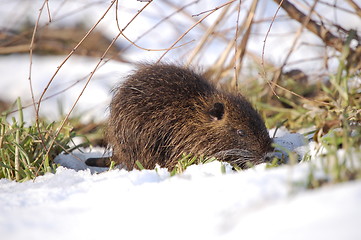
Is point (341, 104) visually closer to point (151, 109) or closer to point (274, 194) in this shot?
point (151, 109)

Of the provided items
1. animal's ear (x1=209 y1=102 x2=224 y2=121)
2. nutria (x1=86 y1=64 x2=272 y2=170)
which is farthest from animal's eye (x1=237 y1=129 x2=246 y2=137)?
animal's ear (x1=209 y1=102 x2=224 y2=121)

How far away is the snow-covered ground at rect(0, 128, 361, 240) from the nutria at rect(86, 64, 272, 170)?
112 centimetres

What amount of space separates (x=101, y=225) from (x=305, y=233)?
0.90 m

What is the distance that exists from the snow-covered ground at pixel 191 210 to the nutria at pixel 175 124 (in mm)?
1121

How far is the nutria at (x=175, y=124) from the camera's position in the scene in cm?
371

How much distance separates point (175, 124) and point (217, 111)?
1.25ft

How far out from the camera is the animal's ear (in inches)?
151

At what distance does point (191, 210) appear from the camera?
192 centimetres

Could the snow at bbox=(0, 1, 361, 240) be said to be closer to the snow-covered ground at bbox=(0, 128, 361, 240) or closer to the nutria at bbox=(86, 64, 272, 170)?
the snow-covered ground at bbox=(0, 128, 361, 240)

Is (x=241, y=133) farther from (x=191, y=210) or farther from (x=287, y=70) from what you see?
(x=287, y=70)

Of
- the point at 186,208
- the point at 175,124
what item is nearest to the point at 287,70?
the point at 175,124

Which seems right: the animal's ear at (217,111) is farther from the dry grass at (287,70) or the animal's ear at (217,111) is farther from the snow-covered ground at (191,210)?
the snow-covered ground at (191,210)

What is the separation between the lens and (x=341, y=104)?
420 centimetres

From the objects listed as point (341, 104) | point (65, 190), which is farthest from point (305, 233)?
point (341, 104)
